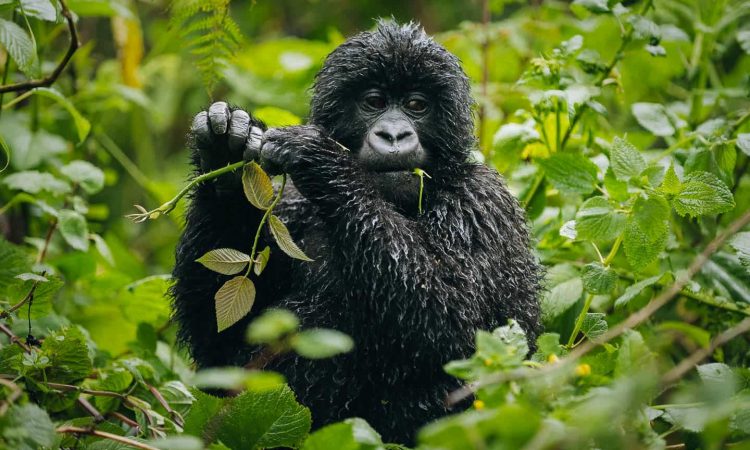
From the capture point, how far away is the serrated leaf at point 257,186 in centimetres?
260

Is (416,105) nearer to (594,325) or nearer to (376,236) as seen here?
(376,236)

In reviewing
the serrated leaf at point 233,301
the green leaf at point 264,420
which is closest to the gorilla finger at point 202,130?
the serrated leaf at point 233,301

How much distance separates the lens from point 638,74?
496 centimetres

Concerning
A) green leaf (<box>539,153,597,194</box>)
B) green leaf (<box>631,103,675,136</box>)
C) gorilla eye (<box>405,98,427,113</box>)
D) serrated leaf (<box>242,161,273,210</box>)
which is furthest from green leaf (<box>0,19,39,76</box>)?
green leaf (<box>631,103,675,136</box>)

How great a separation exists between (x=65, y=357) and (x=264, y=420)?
677mm

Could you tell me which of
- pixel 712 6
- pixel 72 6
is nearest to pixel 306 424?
pixel 72 6

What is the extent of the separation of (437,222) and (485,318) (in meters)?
0.36

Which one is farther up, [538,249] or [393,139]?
[393,139]

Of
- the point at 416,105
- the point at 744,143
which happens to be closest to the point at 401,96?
the point at 416,105

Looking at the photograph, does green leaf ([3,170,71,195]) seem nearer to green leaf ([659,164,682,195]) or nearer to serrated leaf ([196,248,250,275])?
serrated leaf ([196,248,250,275])

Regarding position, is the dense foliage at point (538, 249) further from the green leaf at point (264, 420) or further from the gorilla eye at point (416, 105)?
the gorilla eye at point (416, 105)

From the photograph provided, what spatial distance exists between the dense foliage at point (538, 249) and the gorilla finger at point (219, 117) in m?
0.34

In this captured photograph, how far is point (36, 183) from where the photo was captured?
358 centimetres

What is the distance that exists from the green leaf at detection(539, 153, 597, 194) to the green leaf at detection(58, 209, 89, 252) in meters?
1.88
